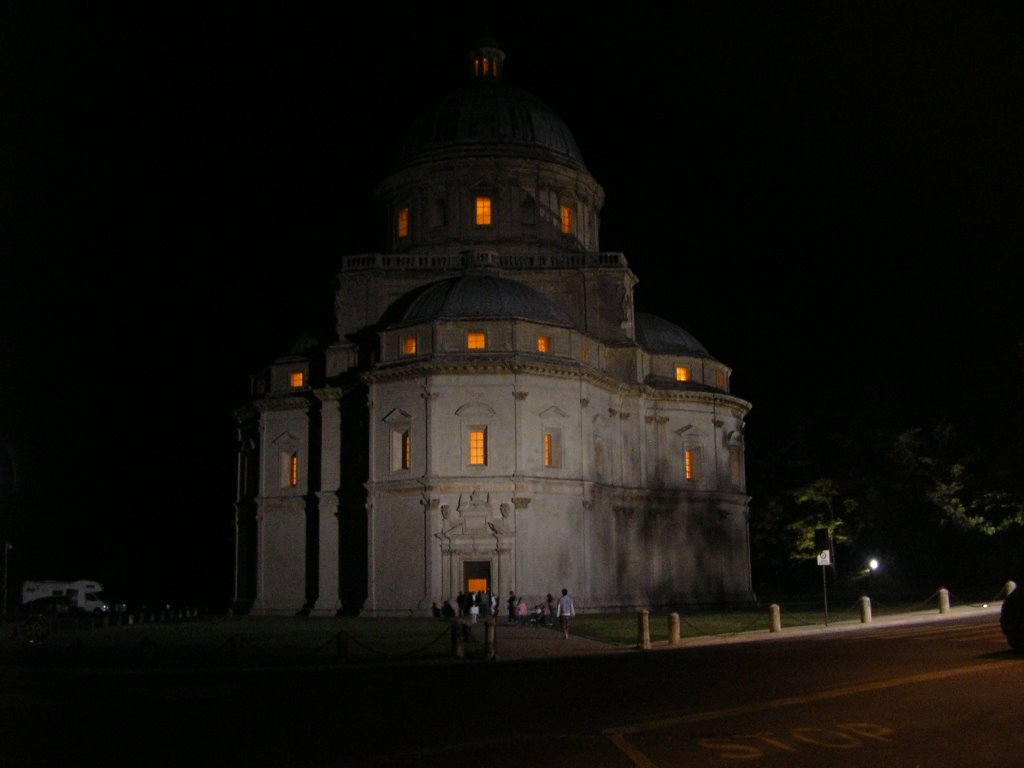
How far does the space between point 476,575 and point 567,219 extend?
21.5m

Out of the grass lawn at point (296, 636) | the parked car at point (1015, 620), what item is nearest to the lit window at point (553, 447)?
the grass lawn at point (296, 636)

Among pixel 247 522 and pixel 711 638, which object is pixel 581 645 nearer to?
pixel 711 638

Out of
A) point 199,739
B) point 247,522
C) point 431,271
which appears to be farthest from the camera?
point 247,522

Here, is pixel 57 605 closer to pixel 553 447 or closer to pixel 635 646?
pixel 553 447

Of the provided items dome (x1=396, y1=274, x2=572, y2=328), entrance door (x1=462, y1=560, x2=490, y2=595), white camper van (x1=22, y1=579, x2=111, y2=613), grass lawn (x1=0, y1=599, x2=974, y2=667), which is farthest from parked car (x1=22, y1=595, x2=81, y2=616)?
dome (x1=396, y1=274, x2=572, y2=328)

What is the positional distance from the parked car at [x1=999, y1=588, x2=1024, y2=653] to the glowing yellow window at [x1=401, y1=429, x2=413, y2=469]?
2939 centimetres

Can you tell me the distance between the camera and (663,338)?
2405 inches

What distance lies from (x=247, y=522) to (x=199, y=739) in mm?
45868

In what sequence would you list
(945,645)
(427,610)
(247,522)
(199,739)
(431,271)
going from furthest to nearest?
(247,522), (431,271), (427,610), (945,645), (199,739)

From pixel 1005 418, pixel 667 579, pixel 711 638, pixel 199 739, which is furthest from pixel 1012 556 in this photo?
pixel 199 739

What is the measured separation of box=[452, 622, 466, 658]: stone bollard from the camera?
29484 mm

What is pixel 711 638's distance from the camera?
33.4 metres

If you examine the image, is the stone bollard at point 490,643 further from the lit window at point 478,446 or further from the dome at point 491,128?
the dome at point 491,128

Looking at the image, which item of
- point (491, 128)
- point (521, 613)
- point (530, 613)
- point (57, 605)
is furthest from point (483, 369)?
point (57, 605)
